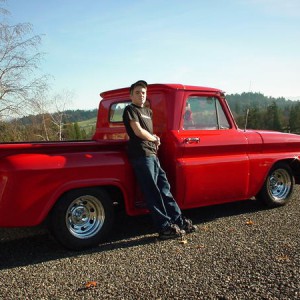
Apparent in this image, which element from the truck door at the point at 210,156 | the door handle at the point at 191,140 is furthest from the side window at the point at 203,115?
Result: the door handle at the point at 191,140

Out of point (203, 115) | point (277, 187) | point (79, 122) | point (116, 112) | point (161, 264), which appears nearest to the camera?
point (161, 264)

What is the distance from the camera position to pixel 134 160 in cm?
439

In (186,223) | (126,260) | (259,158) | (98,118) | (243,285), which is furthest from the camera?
(98,118)

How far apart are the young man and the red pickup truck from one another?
20cm

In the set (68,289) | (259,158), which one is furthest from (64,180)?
(259,158)

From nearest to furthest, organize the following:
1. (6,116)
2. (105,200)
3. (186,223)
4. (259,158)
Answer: (105,200), (186,223), (259,158), (6,116)

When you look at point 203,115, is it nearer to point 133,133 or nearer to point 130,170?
point 133,133

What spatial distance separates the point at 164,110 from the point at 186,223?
4.74 ft

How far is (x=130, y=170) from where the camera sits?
448 centimetres

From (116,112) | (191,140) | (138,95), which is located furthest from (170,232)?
(116,112)

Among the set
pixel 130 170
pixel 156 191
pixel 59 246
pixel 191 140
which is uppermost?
pixel 191 140

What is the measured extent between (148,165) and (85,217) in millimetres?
925

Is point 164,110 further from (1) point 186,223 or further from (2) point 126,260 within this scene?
(2) point 126,260

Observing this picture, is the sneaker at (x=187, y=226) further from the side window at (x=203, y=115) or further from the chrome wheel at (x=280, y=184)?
the chrome wheel at (x=280, y=184)
